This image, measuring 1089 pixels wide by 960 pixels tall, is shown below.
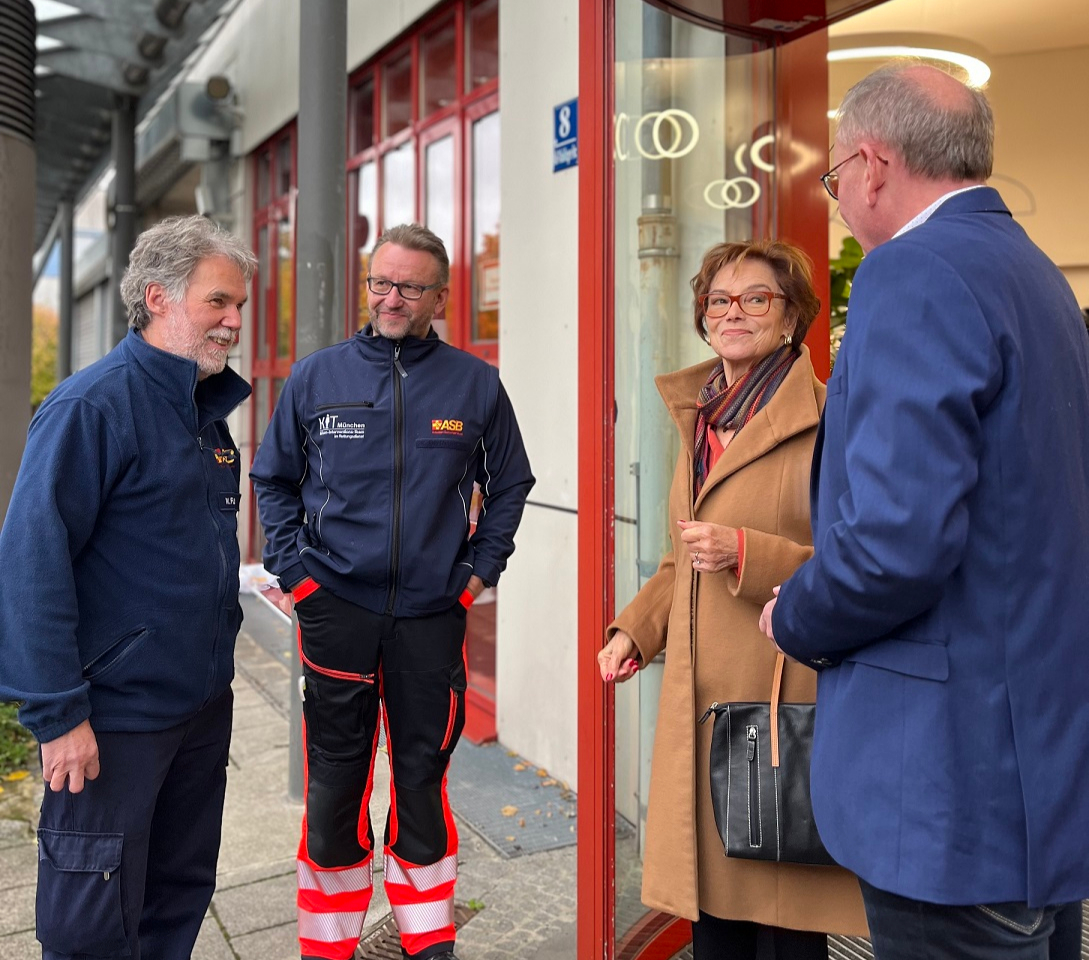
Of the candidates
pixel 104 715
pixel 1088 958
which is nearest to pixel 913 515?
pixel 104 715

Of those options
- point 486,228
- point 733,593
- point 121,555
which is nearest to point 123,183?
point 486,228

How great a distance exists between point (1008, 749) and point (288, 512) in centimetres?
207

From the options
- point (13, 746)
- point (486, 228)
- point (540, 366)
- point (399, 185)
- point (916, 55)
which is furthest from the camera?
point (399, 185)

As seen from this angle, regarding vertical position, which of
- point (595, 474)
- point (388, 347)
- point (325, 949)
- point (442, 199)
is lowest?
point (325, 949)

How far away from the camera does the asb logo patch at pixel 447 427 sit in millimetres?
3029

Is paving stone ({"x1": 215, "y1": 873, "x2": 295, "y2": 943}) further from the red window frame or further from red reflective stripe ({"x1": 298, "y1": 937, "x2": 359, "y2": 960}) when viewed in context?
the red window frame

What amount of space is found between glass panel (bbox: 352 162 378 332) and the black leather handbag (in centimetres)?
559

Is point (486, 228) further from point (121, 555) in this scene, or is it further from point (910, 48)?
point (121, 555)

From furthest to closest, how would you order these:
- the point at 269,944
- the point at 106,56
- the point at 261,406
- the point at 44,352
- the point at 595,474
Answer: the point at 44,352 → the point at 261,406 → the point at 106,56 → the point at 269,944 → the point at 595,474

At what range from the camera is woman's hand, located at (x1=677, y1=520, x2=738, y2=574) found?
2.24 meters

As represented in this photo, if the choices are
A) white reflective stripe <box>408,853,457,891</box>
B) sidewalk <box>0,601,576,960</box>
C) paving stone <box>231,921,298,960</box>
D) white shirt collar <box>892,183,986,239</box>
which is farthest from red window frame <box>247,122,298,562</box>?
white shirt collar <box>892,183,986,239</box>

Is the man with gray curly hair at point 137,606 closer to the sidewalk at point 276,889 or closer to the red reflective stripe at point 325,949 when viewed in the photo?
the red reflective stripe at point 325,949

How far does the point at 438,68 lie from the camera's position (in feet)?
21.1

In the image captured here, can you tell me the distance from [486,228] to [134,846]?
4080mm
